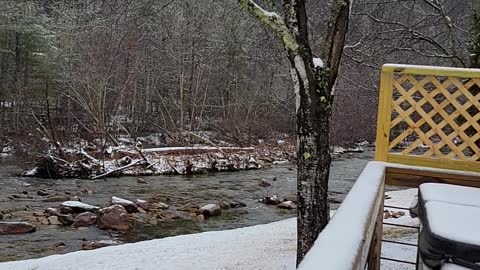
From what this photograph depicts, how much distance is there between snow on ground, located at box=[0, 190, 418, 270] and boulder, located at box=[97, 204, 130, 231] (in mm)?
1712

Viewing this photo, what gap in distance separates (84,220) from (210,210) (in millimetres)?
2510

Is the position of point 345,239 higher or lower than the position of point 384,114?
lower

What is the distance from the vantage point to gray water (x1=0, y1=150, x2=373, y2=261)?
27.5ft

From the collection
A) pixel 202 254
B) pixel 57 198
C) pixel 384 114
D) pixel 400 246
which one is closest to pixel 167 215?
pixel 57 198

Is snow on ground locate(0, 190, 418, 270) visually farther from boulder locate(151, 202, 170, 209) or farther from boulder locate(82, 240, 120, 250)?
boulder locate(151, 202, 170, 209)

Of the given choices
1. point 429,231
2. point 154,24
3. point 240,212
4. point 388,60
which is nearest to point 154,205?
point 240,212

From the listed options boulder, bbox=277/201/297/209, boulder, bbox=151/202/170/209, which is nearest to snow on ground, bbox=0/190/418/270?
boulder, bbox=151/202/170/209

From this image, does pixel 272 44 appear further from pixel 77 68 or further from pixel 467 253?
pixel 77 68

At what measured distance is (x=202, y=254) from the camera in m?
6.96

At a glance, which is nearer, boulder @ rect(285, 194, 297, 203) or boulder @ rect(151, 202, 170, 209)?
boulder @ rect(151, 202, 170, 209)

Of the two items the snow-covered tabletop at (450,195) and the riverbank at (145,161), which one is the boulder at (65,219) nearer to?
the riverbank at (145,161)

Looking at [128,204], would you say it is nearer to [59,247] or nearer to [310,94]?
[59,247]

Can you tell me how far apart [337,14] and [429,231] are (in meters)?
3.58

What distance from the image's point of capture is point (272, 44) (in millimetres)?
8125
